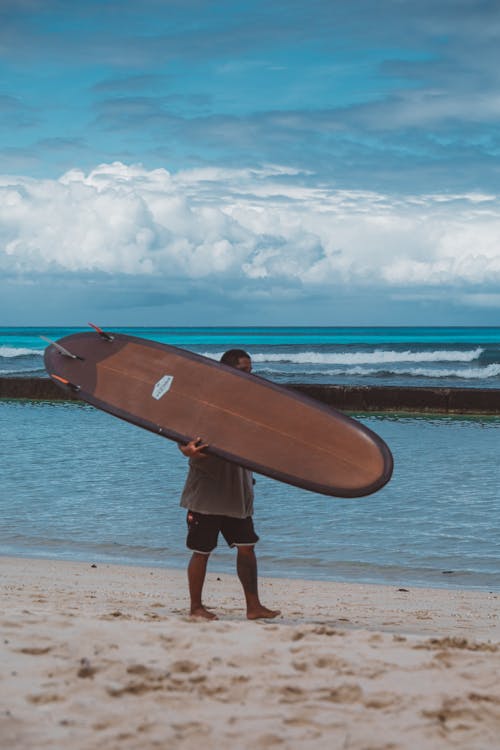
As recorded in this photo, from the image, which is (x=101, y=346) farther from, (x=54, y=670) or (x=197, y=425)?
(x=54, y=670)

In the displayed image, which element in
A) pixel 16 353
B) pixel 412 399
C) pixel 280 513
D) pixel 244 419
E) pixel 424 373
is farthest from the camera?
pixel 16 353

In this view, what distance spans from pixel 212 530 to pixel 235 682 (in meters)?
1.41

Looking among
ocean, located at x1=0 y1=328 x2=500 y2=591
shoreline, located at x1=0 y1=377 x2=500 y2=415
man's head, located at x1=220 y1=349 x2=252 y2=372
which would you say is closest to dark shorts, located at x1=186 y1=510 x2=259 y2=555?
man's head, located at x1=220 y1=349 x2=252 y2=372

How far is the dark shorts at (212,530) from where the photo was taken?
4.64 metres

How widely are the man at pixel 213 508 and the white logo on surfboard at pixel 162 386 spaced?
87 cm

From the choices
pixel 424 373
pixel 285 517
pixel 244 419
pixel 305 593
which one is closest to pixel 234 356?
pixel 244 419

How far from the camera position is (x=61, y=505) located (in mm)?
8930

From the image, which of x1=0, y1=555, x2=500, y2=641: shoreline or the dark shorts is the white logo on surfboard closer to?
the dark shorts

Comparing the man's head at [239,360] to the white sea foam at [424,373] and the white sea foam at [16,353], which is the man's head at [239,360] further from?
the white sea foam at [16,353]

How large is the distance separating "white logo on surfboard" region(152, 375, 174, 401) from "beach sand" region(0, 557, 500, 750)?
4.22 feet

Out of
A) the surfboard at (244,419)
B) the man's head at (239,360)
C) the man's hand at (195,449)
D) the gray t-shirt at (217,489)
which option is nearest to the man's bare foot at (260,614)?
the gray t-shirt at (217,489)

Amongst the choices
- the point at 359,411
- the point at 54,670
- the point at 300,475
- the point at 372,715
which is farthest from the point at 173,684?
the point at 359,411

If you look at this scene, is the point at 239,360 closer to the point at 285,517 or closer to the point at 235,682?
the point at 235,682

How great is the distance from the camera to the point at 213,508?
461 centimetres
